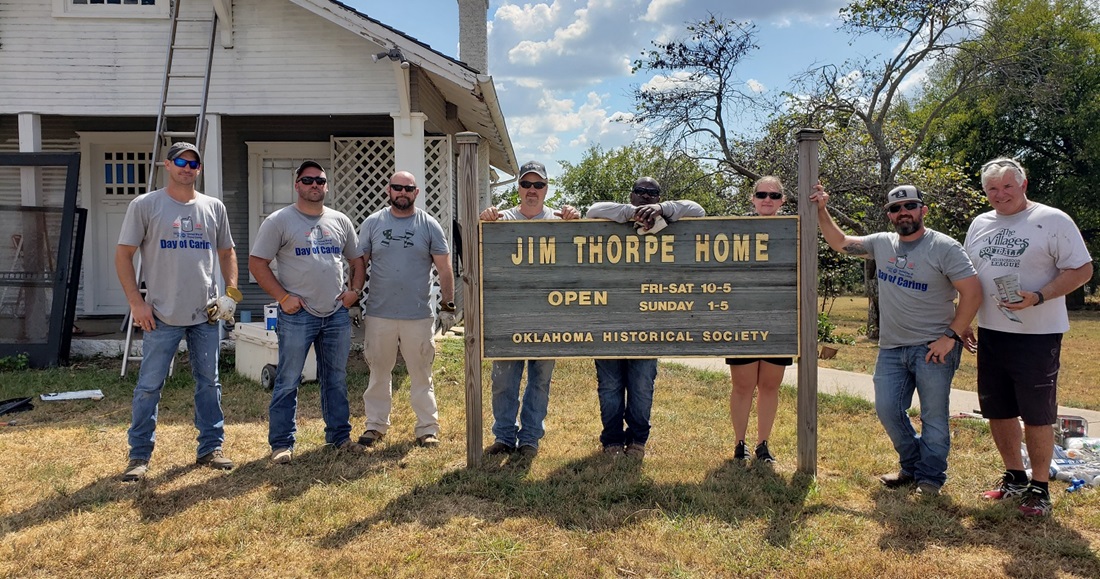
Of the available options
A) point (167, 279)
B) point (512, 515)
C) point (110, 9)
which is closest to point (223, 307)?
point (167, 279)

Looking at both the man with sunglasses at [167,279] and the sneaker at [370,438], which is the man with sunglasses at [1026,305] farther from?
the man with sunglasses at [167,279]

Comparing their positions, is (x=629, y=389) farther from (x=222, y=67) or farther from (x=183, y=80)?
(x=183, y=80)

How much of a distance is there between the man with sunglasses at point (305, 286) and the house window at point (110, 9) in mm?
4931

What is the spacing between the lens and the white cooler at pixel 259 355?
662cm

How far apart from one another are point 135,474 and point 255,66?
5.15 m

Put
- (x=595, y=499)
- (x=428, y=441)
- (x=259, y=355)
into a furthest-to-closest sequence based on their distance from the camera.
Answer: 1. (x=259, y=355)
2. (x=428, y=441)
3. (x=595, y=499)

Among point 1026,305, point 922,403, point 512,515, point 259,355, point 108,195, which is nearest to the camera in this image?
point 1026,305

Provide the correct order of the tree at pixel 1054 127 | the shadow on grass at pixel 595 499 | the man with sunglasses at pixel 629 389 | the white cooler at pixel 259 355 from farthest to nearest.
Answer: the tree at pixel 1054 127 → the white cooler at pixel 259 355 → the man with sunglasses at pixel 629 389 → the shadow on grass at pixel 595 499

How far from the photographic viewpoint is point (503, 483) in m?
4.05

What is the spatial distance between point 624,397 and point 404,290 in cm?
154

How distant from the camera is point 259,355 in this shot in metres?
6.84

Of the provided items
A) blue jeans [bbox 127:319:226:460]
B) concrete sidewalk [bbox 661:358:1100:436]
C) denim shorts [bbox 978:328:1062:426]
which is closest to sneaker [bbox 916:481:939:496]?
denim shorts [bbox 978:328:1062:426]

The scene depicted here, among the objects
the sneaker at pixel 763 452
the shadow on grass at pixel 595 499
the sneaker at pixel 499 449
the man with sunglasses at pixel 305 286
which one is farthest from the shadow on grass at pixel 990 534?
the man with sunglasses at pixel 305 286

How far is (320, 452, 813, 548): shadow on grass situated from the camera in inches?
141
